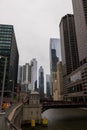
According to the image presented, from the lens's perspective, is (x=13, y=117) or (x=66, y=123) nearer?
(x=13, y=117)

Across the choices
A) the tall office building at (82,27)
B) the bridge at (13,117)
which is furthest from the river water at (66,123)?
the tall office building at (82,27)

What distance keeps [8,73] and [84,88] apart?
225 ft

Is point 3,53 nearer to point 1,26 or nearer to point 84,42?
point 1,26

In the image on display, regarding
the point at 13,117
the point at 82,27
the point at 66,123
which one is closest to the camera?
the point at 13,117

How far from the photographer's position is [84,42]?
143 meters

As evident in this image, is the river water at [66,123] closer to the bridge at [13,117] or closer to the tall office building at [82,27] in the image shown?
the bridge at [13,117]

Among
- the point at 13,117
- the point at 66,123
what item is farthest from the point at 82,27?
the point at 13,117

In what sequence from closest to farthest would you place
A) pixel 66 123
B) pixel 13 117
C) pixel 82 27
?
pixel 13 117
pixel 66 123
pixel 82 27

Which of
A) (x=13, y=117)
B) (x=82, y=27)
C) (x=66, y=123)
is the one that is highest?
(x=82, y=27)

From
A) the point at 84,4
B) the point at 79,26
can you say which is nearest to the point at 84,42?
the point at 79,26

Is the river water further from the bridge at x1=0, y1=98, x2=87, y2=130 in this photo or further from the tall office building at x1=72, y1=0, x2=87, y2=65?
Answer: the tall office building at x1=72, y1=0, x2=87, y2=65

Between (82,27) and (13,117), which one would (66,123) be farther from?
(82,27)

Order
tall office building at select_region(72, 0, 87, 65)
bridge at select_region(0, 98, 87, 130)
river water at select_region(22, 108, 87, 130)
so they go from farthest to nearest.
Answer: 1. tall office building at select_region(72, 0, 87, 65)
2. river water at select_region(22, 108, 87, 130)
3. bridge at select_region(0, 98, 87, 130)

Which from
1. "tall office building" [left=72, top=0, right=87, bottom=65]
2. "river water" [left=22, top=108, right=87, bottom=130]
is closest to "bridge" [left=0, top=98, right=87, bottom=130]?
"river water" [left=22, top=108, right=87, bottom=130]
